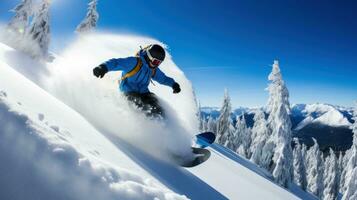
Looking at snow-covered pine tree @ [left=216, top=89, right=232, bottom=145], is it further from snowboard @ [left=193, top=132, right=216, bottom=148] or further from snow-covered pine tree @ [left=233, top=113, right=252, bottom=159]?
snowboard @ [left=193, top=132, right=216, bottom=148]

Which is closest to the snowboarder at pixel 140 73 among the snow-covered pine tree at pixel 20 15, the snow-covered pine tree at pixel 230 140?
the snow-covered pine tree at pixel 20 15

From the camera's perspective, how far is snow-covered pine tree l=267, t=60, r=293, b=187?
26.5 metres

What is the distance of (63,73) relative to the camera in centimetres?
889

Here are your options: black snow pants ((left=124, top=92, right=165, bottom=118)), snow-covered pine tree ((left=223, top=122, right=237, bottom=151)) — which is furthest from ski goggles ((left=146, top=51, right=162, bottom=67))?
snow-covered pine tree ((left=223, top=122, right=237, bottom=151))

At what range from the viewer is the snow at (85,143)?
6.60 feet

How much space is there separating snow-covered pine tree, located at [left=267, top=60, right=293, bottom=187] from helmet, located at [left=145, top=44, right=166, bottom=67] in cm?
2204

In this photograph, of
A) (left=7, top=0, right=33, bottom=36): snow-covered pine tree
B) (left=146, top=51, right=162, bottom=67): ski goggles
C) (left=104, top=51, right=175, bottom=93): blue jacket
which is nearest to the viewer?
(left=104, top=51, right=175, bottom=93): blue jacket

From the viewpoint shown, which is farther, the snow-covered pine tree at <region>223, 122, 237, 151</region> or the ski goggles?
the snow-covered pine tree at <region>223, 122, 237, 151</region>

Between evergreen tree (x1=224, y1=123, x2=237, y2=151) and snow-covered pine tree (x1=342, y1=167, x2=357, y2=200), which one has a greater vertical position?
evergreen tree (x1=224, y1=123, x2=237, y2=151)

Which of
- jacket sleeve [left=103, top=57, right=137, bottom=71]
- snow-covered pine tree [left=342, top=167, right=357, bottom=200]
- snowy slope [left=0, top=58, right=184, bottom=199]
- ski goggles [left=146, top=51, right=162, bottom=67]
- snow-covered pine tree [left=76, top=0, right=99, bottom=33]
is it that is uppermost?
snow-covered pine tree [left=76, top=0, right=99, bottom=33]

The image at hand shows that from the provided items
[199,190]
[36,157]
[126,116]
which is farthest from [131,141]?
[36,157]

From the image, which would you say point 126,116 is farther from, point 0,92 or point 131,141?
point 0,92

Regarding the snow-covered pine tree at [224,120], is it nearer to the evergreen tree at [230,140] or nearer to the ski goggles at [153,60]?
the evergreen tree at [230,140]

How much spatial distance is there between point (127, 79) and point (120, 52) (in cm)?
1179
